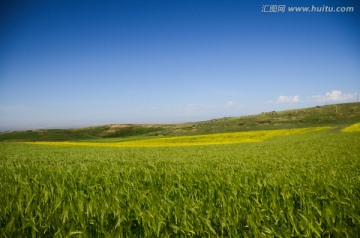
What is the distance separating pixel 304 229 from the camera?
2670mm

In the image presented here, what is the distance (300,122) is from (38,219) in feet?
270

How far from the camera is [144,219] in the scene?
2910mm

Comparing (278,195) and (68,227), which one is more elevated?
(68,227)

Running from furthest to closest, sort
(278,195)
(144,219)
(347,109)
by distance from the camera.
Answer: (347,109), (278,195), (144,219)

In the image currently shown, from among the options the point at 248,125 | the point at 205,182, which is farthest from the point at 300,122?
the point at 205,182

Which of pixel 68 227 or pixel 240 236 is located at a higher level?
pixel 68 227

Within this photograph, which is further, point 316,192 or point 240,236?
point 316,192

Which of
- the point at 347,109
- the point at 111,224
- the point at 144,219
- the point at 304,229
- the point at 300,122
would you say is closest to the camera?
the point at 304,229

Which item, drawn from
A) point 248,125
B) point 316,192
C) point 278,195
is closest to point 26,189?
point 278,195

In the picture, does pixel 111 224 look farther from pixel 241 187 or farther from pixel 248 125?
pixel 248 125

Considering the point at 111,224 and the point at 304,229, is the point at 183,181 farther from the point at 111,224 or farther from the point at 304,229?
the point at 304,229

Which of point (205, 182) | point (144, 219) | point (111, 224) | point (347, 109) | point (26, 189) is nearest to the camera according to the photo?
point (144, 219)

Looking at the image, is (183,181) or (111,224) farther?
(183,181)

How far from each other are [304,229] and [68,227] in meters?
3.00
